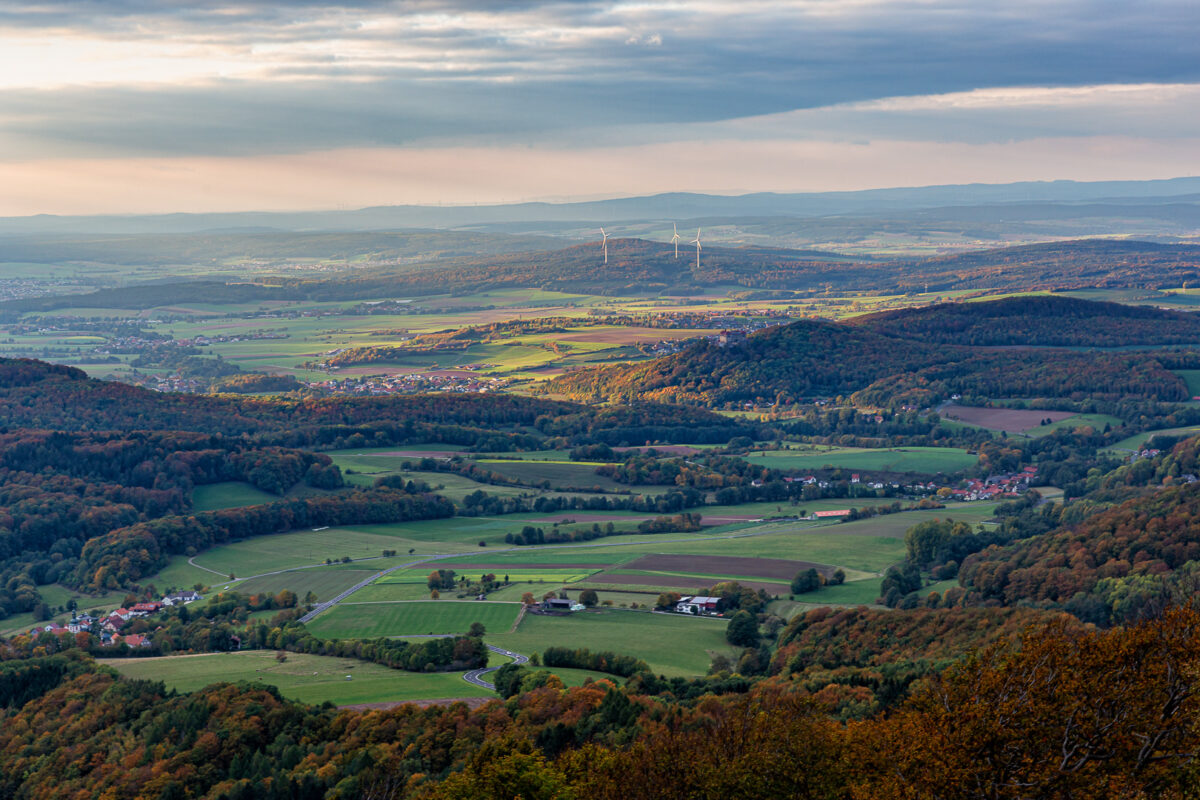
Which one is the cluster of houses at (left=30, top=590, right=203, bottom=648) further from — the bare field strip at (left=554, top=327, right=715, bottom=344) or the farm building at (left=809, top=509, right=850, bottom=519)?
the bare field strip at (left=554, top=327, right=715, bottom=344)

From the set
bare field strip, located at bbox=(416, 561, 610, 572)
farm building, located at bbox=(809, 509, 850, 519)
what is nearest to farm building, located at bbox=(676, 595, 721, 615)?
bare field strip, located at bbox=(416, 561, 610, 572)

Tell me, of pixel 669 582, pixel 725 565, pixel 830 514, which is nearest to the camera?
pixel 669 582

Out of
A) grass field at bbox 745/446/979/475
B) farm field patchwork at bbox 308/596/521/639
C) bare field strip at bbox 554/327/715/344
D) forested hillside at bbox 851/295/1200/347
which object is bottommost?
grass field at bbox 745/446/979/475

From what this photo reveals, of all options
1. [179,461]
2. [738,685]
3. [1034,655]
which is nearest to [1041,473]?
[738,685]

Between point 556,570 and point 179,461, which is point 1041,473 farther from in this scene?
point 179,461

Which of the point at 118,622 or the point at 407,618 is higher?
the point at 407,618

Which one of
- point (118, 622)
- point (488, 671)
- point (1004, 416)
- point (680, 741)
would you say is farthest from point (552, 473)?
point (680, 741)

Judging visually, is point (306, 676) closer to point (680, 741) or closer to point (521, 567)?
point (521, 567)

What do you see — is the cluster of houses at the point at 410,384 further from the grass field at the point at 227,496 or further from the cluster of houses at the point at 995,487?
the cluster of houses at the point at 995,487
